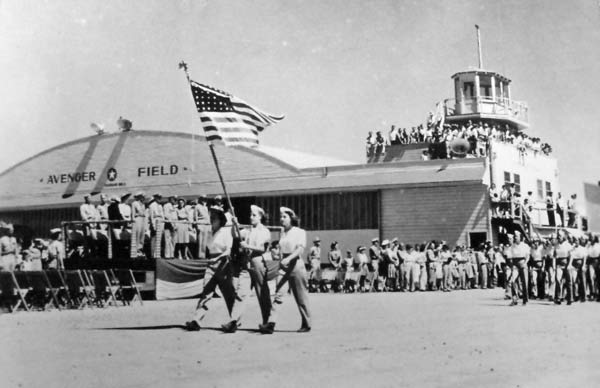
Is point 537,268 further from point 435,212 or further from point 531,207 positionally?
point 531,207

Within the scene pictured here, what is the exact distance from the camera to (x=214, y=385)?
19.1 feet

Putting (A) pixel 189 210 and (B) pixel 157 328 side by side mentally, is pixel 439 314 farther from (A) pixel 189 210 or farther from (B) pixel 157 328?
(A) pixel 189 210

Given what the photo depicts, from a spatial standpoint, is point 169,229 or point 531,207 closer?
point 169,229

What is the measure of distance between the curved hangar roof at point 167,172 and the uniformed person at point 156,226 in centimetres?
1148

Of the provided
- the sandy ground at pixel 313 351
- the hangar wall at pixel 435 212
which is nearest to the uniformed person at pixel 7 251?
the sandy ground at pixel 313 351

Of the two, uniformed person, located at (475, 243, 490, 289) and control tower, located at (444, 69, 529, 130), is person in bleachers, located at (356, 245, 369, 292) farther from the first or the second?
control tower, located at (444, 69, 529, 130)

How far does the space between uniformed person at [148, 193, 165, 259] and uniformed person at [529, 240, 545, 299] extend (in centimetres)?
925

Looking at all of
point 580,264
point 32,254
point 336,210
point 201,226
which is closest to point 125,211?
point 201,226

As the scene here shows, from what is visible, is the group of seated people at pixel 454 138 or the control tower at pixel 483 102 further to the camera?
the control tower at pixel 483 102

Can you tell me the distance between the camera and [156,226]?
17.1 metres

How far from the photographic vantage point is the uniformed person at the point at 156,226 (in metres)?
17.1

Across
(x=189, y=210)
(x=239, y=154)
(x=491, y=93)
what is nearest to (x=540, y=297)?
(x=189, y=210)

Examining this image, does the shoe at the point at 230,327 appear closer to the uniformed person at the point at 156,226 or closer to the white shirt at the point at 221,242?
the white shirt at the point at 221,242

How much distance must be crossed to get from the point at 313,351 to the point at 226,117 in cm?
671
